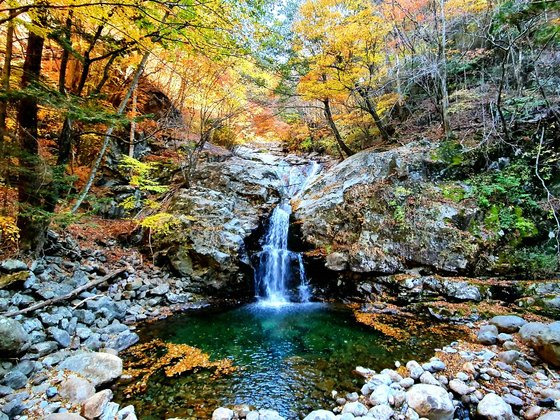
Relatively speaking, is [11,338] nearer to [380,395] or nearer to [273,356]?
[273,356]

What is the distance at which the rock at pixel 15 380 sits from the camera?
352cm

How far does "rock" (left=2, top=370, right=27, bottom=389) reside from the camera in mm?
3521

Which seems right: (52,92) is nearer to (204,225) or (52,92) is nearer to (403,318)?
(204,225)

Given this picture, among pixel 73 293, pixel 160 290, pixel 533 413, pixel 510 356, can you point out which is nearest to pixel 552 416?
pixel 533 413

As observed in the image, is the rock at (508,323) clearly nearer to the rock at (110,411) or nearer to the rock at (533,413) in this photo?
the rock at (533,413)

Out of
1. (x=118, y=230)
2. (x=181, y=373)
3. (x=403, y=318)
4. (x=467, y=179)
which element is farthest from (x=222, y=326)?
(x=467, y=179)

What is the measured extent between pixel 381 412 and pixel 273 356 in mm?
2113

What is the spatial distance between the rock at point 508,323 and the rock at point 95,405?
21.4 feet

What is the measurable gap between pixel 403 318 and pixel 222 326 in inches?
159

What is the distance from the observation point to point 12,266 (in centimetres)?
515

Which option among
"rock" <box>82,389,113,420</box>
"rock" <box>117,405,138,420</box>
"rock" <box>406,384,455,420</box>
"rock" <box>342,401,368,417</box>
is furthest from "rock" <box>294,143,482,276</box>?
"rock" <box>82,389,113,420</box>

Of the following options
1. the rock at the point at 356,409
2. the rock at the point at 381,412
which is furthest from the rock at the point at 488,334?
the rock at the point at 356,409

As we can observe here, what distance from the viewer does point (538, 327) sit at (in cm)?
463

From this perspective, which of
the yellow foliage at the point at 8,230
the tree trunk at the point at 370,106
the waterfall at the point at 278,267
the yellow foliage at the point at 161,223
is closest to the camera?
the yellow foliage at the point at 8,230
